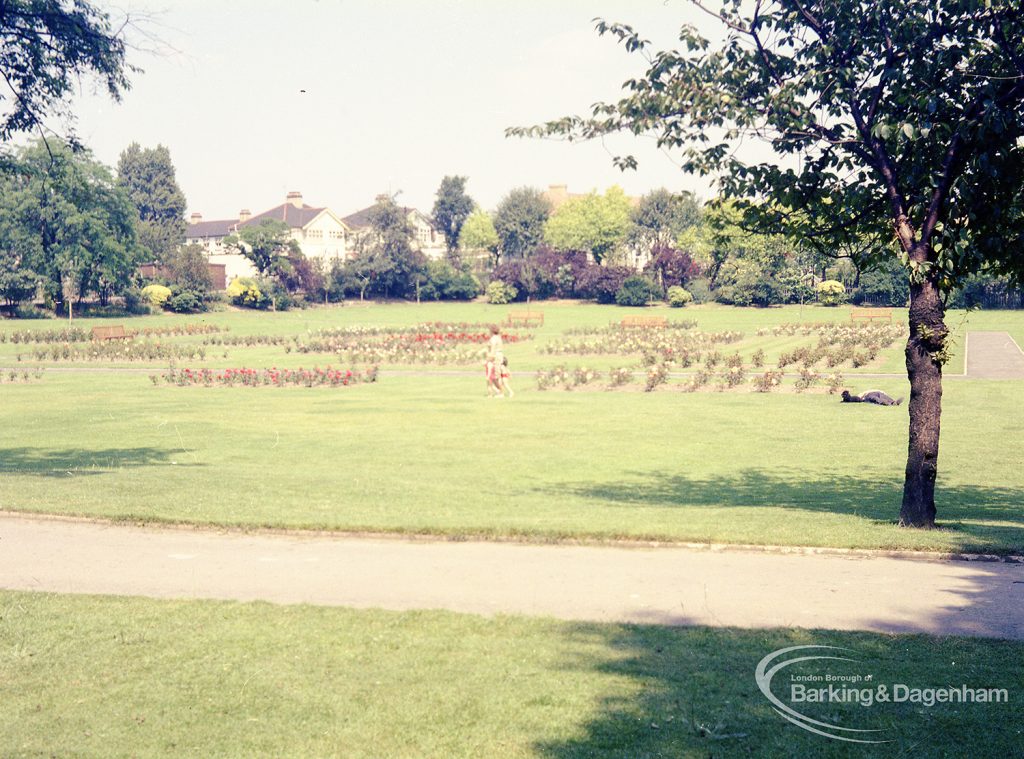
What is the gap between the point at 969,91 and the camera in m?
10.7

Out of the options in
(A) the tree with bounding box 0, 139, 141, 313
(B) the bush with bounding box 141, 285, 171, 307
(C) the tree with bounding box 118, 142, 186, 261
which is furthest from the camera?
(C) the tree with bounding box 118, 142, 186, 261

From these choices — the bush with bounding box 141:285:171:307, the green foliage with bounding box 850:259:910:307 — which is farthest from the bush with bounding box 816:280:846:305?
the bush with bounding box 141:285:171:307

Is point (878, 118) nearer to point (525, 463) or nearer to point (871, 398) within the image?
point (525, 463)

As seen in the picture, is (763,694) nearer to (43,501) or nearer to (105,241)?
(43,501)

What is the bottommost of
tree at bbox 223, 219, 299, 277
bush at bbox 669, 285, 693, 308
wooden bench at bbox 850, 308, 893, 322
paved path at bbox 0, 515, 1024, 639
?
paved path at bbox 0, 515, 1024, 639

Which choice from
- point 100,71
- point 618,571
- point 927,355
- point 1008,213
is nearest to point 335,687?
point 618,571

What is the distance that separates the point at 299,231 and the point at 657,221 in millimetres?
40728

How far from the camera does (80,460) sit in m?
16.6

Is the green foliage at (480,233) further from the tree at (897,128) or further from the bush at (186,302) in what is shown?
the tree at (897,128)

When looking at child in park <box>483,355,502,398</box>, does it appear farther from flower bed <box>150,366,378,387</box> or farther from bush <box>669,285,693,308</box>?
bush <box>669,285,693,308</box>

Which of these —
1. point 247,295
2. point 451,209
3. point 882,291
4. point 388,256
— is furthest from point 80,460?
point 451,209

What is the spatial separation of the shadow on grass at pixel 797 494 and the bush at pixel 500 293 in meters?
83.2

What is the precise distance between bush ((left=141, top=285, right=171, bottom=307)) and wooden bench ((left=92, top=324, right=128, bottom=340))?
30.8m

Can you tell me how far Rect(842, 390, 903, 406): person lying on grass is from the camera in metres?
24.9
